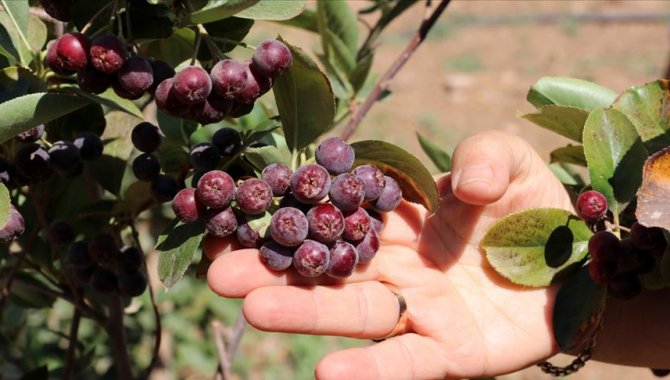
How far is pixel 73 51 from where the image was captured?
2.80 ft

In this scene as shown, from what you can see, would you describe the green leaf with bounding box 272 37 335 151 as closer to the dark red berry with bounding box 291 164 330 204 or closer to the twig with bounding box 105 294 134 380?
the dark red berry with bounding box 291 164 330 204

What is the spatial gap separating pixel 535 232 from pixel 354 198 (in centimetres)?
35

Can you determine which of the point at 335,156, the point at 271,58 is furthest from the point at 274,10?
the point at 335,156

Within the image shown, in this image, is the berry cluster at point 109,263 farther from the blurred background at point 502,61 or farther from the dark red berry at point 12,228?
the blurred background at point 502,61

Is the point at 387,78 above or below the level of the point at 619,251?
below

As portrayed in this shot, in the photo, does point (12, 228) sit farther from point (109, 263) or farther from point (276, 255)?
point (276, 255)

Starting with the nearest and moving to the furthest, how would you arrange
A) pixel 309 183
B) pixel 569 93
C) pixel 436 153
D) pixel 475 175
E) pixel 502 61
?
1. pixel 309 183
2. pixel 475 175
3. pixel 569 93
4. pixel 436 153
5. pixel 502 61

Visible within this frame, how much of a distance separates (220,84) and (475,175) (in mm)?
441

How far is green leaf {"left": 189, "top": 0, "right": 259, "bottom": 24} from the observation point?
813mm

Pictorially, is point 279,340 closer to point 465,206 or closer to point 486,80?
point 465,206

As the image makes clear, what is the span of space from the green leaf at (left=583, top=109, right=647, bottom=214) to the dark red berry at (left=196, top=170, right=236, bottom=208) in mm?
519

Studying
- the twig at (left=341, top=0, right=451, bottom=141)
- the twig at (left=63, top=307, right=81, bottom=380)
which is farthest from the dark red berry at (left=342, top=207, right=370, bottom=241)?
the twig at (left=63, top=307, right=81, bottom=380)

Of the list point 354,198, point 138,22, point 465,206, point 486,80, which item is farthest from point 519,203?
point 486,80

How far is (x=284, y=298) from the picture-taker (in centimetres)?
101
